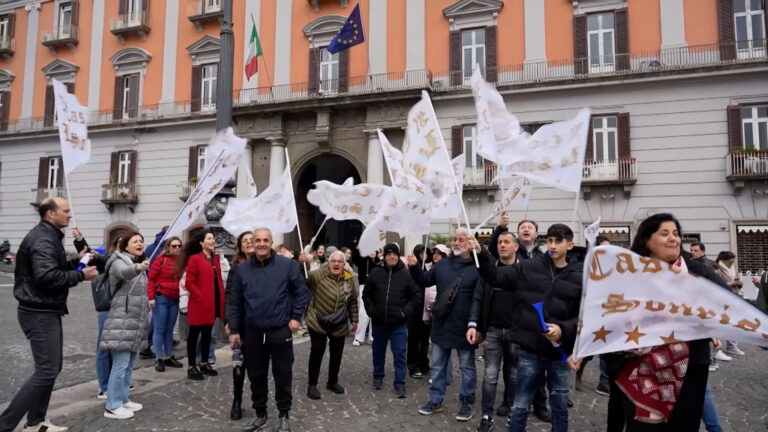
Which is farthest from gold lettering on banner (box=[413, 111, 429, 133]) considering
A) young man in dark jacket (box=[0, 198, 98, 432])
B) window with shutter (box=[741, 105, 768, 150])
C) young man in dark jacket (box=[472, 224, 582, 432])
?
window with shutter (box=[741, 105, 768, 150])

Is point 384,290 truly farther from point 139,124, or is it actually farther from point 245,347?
point 139,124

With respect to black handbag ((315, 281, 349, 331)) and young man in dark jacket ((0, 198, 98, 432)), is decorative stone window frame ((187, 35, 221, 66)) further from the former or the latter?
young man in dark jacket ((0, 198, 98, 432))

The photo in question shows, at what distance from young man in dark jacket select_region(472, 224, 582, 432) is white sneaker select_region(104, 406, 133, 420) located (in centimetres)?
362

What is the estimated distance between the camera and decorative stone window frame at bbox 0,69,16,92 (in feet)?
89.6

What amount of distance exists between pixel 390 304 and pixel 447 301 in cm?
97

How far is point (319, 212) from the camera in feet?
78.5

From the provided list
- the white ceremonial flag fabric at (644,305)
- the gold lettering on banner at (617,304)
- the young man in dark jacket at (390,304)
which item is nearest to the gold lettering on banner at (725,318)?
the white ceremonial flag fabric at (644,305)

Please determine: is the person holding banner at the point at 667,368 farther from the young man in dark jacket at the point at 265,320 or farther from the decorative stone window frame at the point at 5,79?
the decorative stone window frame at the point at 5,79

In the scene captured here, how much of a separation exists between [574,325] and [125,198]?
24490 mm

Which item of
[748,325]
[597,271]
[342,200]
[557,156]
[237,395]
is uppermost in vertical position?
[557,156]

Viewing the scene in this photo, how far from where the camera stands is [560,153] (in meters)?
5.16

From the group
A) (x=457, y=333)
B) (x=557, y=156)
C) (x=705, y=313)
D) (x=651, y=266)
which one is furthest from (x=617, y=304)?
(x=557, y=156)

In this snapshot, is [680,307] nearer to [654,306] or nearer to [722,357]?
[654,306]

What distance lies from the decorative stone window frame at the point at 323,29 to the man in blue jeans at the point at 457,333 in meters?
17.9
